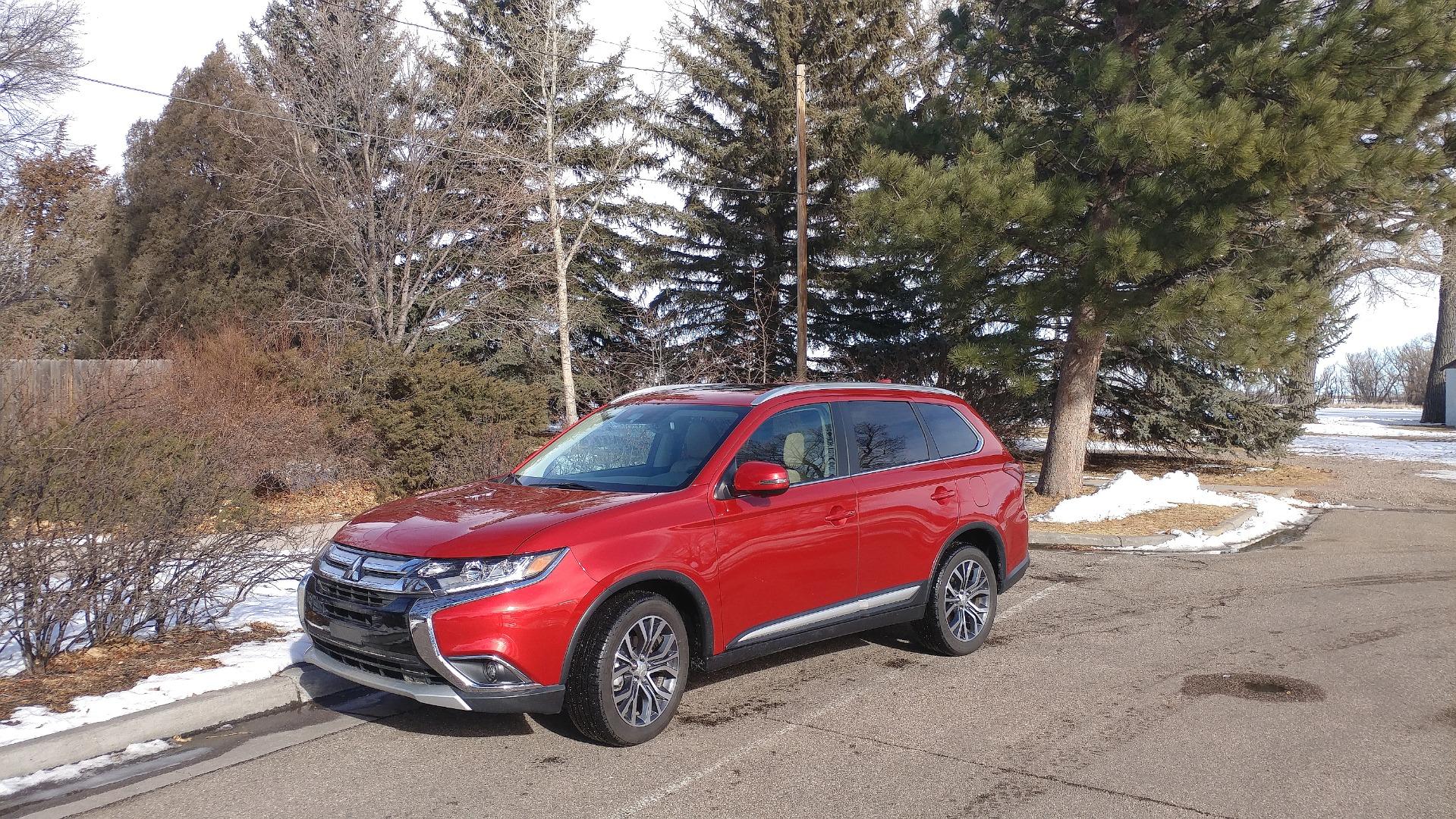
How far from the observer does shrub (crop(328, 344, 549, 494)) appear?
14.3 metres

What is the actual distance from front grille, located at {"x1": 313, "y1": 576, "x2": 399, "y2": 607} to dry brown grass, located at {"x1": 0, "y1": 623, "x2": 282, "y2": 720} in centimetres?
124

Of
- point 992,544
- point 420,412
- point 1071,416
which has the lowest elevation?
point 992,544

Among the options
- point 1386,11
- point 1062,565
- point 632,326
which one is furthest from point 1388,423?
point 1062,565

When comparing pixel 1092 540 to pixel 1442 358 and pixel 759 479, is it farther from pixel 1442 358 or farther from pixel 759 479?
pixel 1442 358

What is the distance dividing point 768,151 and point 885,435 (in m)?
19.9

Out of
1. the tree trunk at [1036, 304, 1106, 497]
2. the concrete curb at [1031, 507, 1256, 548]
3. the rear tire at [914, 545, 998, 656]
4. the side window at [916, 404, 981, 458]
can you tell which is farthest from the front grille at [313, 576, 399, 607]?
the tree trunk at [1036, 304, 1106, 497]

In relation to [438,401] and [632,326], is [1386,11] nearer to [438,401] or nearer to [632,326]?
[438,401]

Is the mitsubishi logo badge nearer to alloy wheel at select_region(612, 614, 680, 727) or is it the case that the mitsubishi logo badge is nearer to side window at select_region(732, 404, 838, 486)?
alloy wheel at select_region(612, 614, 680, 727)

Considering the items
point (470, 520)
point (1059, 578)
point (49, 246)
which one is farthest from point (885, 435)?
point (49, 246)

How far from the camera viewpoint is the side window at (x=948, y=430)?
280 inches

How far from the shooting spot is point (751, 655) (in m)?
5.71

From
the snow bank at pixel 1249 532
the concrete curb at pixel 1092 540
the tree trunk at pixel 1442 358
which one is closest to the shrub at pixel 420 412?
the concrete curb at pixel 1092 540

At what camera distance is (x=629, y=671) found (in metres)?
5.12

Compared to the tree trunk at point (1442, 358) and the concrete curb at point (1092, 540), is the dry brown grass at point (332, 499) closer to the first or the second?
the concrete curb at point (1092, 540)
